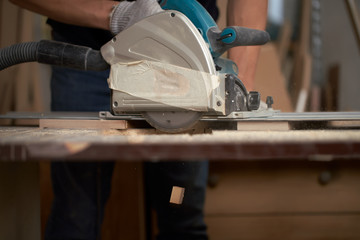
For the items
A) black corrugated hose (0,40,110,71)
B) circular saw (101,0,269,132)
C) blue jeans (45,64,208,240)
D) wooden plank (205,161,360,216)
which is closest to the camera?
circular saw (101,0,269,132)

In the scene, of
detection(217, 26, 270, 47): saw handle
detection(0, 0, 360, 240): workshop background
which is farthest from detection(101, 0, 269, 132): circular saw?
detection(0, 0, 360, 240): workshop background

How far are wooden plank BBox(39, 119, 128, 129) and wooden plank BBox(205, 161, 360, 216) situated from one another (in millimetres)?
703

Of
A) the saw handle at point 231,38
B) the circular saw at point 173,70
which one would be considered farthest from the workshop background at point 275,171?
the saw handle at point 231,38

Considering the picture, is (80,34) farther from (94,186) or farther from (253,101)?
(253,101)

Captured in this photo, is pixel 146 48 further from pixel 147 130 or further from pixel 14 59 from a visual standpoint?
pixel 14 59

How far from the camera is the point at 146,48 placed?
777 mm

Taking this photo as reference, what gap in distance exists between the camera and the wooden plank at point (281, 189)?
1458 millimetres

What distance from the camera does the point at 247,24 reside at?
52.0 inches

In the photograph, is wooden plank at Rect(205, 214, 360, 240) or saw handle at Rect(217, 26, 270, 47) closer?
saw handle at Rect(217, 26, 270, 47)

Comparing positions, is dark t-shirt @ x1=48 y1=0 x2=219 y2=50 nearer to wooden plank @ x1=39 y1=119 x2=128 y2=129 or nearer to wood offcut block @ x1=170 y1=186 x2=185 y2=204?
wooden plank @ x1=39 y1=119 x2=128 y2=129

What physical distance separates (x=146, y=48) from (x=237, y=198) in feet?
3.14

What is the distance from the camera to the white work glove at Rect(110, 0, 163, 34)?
86cm

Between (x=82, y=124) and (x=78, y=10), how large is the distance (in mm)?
385

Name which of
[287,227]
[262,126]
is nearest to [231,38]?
[262,126]
